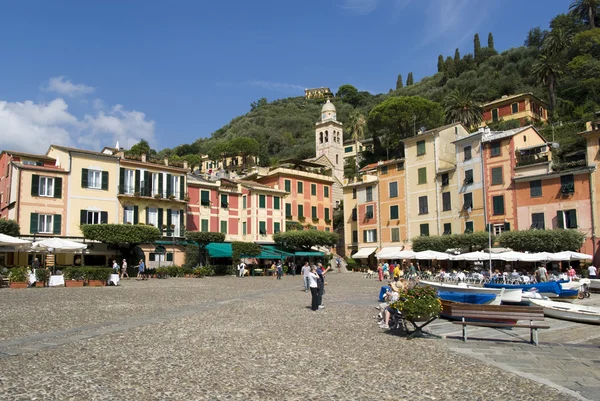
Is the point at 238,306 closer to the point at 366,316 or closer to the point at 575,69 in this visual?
the point at 366,316

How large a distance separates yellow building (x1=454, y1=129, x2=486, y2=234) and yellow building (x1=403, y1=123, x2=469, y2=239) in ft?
1.10

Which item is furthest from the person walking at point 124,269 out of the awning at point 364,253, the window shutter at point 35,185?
the awning at point 364,253

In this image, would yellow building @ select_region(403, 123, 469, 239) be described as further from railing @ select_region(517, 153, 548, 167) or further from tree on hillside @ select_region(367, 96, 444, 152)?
tree on hillside @ select_region(367, 96, 444, 152)

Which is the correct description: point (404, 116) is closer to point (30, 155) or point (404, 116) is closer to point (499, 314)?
point (30, 155)

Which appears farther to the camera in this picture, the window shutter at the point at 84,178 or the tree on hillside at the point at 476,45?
the tree on hillside at the point at 476,45

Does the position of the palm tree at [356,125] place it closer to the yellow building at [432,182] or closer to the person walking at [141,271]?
the yellow building at [432,182]

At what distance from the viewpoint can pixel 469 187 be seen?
150ft

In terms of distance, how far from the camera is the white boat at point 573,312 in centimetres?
1547

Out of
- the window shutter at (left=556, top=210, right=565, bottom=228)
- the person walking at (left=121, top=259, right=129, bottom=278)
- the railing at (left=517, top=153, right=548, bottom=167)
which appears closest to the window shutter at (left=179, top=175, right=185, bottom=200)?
the person walking at (left=121, top=259, right=129, bottom=278)

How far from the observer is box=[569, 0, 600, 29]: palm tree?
8144cm

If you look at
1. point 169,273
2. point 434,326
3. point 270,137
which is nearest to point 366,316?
point 434,326

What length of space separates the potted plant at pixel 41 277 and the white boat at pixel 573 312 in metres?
25.1

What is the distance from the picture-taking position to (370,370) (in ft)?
27.9

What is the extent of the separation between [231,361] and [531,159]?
39.3 m
